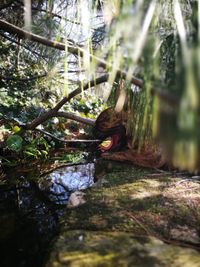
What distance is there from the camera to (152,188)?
1718 mm

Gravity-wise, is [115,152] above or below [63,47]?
below

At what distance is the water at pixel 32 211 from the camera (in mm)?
1477

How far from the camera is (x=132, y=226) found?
49.4 inches

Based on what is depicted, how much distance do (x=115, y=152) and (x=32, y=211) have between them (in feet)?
2.96

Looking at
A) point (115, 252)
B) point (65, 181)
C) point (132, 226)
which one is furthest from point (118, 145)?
point (115, 252)

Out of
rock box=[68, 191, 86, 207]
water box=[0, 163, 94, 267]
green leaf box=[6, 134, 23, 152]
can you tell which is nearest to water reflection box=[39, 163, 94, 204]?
water box=[0, 163, 94, 267]

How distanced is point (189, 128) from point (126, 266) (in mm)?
736

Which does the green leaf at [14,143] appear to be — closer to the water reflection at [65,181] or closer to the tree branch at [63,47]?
the water reflection at [65,181]

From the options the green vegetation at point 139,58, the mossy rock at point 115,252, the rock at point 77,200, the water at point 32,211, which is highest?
the green vegetation at point 139,58

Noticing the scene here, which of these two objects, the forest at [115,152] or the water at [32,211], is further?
the water at [32,211]

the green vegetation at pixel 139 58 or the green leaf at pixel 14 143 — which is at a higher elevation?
the green vegetation at pixel 139 58

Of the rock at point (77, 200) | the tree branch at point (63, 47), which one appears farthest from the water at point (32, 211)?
the tree branch at point (63, 47)

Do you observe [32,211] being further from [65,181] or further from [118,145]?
[118,145]

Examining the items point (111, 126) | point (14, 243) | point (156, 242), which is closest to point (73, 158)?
point (111, 126)
